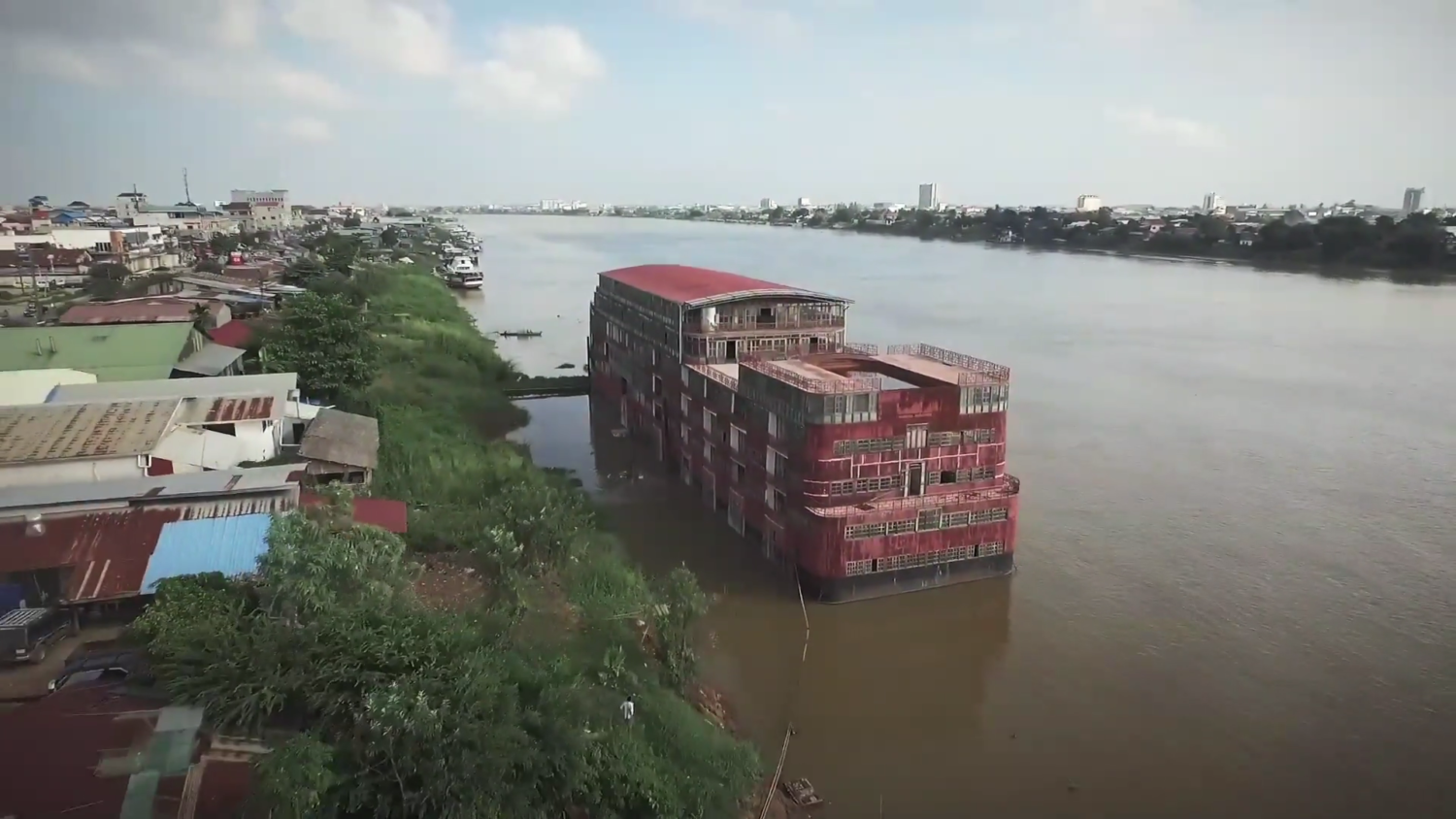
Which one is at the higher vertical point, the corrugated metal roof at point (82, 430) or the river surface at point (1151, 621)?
the corrugated metal roof at point (82, 430)

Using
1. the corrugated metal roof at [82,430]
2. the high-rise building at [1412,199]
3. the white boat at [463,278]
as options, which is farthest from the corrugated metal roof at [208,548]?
the high-rise building at [1412,199]

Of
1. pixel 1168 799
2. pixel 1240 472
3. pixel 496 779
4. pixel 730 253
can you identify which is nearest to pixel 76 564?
pixel 496 779

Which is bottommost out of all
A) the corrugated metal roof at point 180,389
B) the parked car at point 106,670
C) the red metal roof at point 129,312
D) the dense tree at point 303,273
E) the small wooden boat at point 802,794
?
the small wooden boat at point 802,794

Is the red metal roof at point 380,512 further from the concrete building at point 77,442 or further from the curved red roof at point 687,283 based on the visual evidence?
the curved red roof at point 687,283

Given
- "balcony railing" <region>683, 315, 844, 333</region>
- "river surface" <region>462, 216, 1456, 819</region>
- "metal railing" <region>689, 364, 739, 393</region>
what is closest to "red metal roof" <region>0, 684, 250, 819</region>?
"river surface" <region>462, 216, 1456, 819</region>

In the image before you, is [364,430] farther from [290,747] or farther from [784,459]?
[290,747]

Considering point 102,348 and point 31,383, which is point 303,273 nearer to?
point 102,348

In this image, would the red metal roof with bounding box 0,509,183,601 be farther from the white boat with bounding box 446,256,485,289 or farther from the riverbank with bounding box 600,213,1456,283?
the riverbank with bounding box 600,213,1456,283
